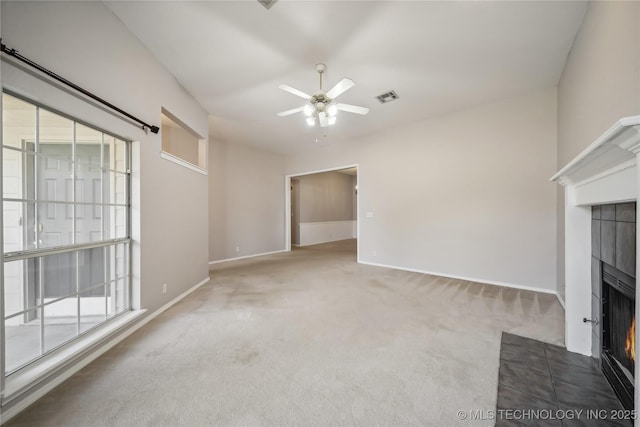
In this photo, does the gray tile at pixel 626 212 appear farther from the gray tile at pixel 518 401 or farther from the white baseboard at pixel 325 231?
the white baseboard at pixel 325 231

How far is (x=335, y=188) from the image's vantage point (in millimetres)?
9734

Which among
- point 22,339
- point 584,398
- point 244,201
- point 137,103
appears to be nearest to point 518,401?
point 584,398

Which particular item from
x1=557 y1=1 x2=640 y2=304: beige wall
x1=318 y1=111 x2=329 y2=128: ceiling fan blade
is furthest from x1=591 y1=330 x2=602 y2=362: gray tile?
x1=318 y1=111 x2=329 y2=128: ceiling fan blade

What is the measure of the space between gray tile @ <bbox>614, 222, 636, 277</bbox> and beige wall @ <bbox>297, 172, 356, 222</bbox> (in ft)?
23.6

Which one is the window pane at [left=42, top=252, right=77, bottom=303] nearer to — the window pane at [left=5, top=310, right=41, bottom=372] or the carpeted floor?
the window pane at [left=5, top=310, right=41, bottom=372]

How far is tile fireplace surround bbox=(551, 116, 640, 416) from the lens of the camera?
115 cm

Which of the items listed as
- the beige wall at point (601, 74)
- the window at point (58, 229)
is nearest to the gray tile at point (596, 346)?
the beige wall at point (601, 74)

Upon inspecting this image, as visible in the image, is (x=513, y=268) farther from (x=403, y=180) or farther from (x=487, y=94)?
(x=487, y=94)

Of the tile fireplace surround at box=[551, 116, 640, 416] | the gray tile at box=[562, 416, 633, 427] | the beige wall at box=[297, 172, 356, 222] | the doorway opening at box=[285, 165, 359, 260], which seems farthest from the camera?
the beige wall at box=[297, 172, 356, 222]

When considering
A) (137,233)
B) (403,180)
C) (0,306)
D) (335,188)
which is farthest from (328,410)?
(335,188)

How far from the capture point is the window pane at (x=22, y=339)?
5.53ft

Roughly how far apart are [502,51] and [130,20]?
374 cm

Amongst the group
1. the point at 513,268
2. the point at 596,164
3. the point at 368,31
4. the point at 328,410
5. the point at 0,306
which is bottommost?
the point at 328,410

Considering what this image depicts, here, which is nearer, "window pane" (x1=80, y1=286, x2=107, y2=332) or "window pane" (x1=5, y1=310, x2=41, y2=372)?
"window pane" (x1=5, y1=310, x2=41, y2=372)
